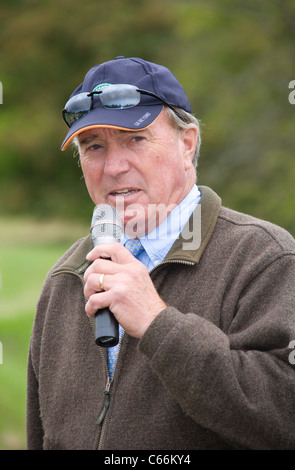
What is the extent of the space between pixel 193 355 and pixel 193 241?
0.59 metres

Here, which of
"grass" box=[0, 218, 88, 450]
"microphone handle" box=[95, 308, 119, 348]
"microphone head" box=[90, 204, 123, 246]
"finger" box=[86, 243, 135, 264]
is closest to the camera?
"microphone handle" box=[95, 308, 119, 348]

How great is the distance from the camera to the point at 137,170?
8.07ft

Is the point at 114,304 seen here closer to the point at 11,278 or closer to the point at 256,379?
the point at 256,379

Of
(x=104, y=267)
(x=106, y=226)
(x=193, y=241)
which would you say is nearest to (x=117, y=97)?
(x=106, y=226)

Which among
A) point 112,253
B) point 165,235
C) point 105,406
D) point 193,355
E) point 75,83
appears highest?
point 112,253

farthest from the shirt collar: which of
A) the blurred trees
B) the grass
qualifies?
the blurred trees

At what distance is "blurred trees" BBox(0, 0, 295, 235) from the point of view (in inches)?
555

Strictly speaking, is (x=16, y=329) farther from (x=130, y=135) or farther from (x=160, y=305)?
(x=160, y=305)

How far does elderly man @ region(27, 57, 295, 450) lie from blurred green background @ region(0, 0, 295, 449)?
11.7ft

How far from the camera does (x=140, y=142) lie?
2.47 metres

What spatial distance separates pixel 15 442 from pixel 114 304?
13.7ft

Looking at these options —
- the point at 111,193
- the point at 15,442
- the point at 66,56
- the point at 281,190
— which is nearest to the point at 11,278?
the point at 281,190

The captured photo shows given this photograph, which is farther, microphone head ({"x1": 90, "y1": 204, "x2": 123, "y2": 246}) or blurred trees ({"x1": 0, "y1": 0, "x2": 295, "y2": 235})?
blurred trees ({"x1": 0, "y1": 0, "x2": 295, "y2": 235})

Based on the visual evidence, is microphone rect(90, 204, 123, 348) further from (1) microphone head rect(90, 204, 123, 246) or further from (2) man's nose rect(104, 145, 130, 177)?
(2) man's nose rect(104, 145, 130, 177)
